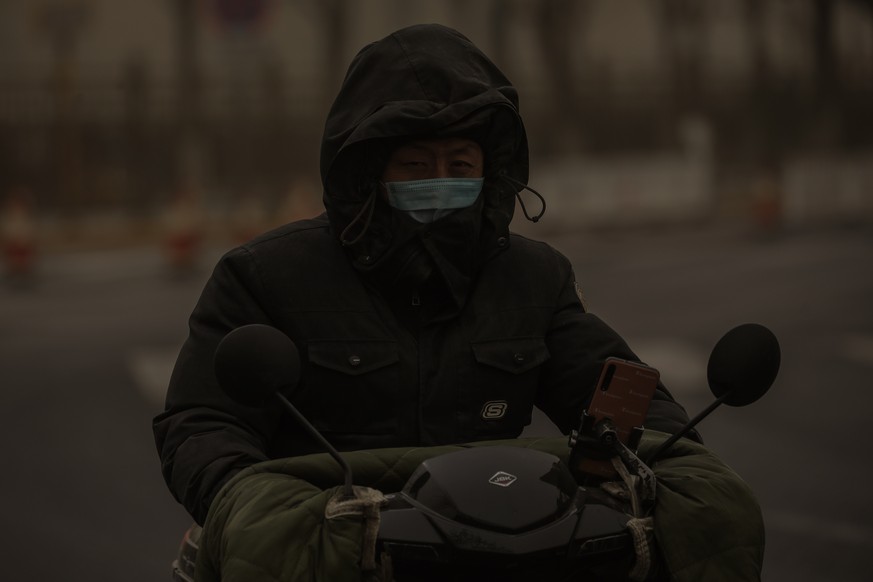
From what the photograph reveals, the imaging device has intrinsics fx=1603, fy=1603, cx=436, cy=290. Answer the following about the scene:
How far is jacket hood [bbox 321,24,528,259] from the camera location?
2.59 m

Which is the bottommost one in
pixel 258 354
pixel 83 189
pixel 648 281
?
pixel 648 281

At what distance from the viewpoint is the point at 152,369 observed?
9.49 meters

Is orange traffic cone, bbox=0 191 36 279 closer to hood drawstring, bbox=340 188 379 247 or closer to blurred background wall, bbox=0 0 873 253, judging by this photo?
blurred background wall, bbox=0 0 873 253

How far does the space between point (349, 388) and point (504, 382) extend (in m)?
0.27

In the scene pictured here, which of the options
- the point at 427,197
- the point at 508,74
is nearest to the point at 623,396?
the point at 427,197

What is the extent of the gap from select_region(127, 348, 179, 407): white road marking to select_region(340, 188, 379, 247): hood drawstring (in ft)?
21.8

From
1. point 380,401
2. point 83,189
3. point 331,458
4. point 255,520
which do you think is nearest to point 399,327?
point 380,401

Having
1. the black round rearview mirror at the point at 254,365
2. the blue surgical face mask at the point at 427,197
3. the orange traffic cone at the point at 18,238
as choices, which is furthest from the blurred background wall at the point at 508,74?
the black round rearview mirror at the point at 254,365

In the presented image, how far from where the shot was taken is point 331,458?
224 centimetres

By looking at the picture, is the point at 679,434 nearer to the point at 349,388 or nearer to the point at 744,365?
the point at 744,365

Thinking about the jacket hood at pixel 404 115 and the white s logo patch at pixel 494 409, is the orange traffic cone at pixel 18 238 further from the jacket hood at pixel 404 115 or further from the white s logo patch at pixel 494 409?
the white s logo patch at pixel 494 409

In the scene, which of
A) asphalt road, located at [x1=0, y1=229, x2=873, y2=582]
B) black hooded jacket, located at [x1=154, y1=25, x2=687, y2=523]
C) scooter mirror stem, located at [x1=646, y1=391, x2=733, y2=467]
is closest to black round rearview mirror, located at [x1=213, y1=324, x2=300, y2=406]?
black hooded jacket, located at [x1=154, y1=25, x2=687, y2=523]

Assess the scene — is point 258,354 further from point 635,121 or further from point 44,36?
point 635,121

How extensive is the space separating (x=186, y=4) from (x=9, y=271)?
2.00 metres
